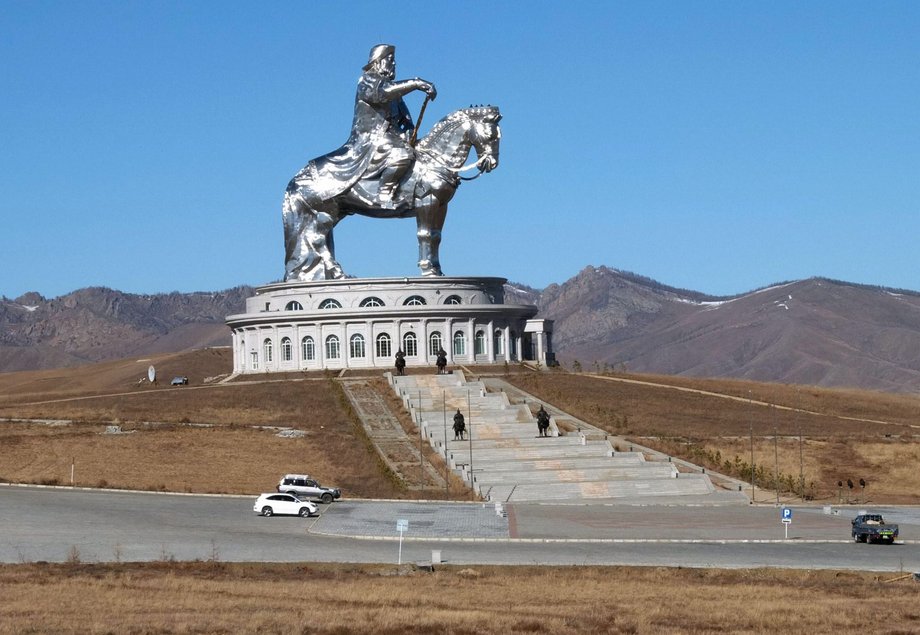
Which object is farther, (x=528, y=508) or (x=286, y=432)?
(x=286, y=432)

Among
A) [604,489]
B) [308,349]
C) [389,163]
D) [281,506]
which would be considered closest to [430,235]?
[389,163]

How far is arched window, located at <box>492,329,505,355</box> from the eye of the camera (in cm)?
9631

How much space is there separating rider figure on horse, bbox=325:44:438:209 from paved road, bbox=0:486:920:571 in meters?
34.0

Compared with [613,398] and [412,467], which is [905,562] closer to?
[412,467]

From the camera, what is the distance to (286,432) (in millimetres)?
75750

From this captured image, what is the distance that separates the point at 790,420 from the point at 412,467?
23.9 m

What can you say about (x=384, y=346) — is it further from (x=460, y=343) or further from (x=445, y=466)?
(x=445, y=466)

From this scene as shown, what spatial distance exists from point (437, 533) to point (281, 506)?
7.28m

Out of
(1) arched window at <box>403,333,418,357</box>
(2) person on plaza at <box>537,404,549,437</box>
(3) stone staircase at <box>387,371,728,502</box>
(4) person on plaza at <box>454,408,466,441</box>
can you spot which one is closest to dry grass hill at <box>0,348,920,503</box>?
(3) stone staircase at <box>387,371,728,502</box>

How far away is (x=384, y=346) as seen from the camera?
94.4 metres

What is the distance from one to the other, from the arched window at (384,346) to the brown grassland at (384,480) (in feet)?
17.4

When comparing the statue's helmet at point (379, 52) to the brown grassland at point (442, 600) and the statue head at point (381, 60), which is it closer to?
the statue head at point (381, 60)

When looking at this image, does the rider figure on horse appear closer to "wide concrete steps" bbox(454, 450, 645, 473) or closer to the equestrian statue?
the equestrian statue

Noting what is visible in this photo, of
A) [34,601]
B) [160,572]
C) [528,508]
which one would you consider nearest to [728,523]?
[528,508]
